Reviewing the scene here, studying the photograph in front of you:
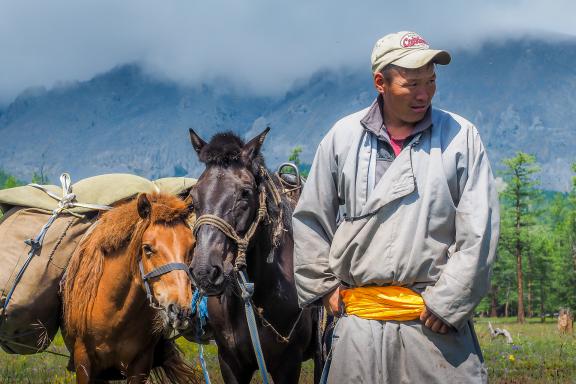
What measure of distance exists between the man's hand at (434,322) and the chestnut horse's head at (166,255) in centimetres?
246

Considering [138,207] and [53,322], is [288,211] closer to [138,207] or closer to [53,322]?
[138,207]

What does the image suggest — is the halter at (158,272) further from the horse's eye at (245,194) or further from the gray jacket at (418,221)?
the gray jacket at (418,221)

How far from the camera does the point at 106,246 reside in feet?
21.5

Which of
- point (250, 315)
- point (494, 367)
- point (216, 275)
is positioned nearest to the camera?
point (216, 275)

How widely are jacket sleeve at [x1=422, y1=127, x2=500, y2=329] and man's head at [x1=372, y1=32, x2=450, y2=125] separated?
1.28 ft

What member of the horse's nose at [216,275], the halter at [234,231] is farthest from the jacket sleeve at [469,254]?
the halter at [234,231]

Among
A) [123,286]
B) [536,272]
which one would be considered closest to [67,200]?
[123,286]

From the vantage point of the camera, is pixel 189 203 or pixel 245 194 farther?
pixel 189 203

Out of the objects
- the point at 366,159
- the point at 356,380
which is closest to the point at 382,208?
the point at 366,159

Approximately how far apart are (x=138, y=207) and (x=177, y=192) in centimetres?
148

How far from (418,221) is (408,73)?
2.39 ft

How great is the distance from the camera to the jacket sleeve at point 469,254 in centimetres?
366

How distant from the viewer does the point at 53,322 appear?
717 centimetres

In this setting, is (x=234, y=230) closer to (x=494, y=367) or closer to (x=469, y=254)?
(x=469, y=254)
